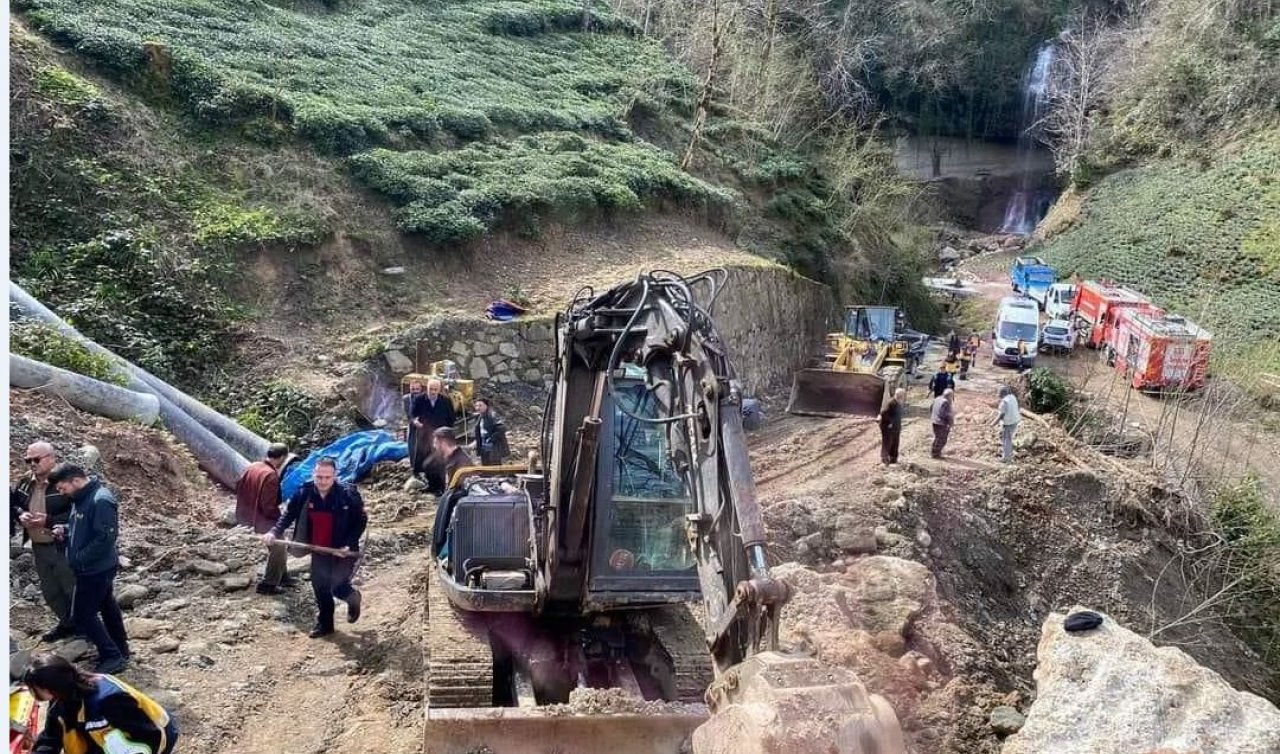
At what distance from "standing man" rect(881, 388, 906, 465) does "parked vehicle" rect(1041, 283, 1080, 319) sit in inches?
719

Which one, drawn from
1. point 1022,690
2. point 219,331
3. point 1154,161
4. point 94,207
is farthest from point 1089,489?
point 1154,161

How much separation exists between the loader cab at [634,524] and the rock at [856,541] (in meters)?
6.05

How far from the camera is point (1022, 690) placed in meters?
9.82

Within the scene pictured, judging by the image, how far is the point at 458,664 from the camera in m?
6.66

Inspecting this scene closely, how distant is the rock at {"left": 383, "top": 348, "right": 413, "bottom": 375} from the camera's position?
16.4 meters

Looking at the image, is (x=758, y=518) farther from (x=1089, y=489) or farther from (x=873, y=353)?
(x=873, y=353)

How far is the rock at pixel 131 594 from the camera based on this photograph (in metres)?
8.57

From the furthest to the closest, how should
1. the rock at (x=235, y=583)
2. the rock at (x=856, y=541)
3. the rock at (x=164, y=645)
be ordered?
1. the rock at (x=856, y=541)
2. the rock at (x=235, y=583)
3. the rock at (x=164, y=645)

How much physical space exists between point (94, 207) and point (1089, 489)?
16.1 m

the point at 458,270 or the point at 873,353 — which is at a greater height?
the point at 458,270

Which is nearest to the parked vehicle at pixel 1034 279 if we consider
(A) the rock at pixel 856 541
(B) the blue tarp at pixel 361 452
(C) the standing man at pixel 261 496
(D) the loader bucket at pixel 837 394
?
(D) the loader bucket at pixel 837 394

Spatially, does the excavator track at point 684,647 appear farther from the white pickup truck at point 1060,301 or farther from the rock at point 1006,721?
the white pickup truck at point 1060,301

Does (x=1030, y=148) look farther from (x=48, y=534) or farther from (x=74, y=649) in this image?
(x=74, y=649)

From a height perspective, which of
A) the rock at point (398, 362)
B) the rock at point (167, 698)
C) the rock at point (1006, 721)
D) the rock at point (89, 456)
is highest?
the rock at point (89, 456)
